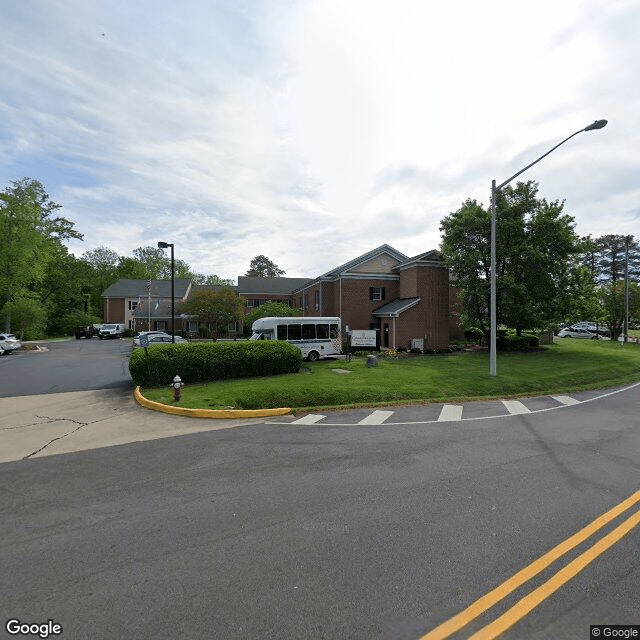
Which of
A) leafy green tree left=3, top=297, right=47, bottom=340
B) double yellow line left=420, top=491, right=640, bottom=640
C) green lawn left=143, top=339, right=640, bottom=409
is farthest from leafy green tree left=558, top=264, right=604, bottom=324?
leafy green tree left=3, top=297, right=47, bottom=340

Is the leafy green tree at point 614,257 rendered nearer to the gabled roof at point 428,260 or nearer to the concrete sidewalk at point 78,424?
the gabled roof at point 428,260

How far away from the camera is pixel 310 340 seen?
76.6ft

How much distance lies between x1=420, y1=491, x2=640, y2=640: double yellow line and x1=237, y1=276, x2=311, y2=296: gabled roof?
49.5 meters

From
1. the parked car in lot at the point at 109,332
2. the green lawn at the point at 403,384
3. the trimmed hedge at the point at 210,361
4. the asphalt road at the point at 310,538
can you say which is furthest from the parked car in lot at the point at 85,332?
the asphalt road at the point at 310,538

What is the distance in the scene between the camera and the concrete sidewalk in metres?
8.15

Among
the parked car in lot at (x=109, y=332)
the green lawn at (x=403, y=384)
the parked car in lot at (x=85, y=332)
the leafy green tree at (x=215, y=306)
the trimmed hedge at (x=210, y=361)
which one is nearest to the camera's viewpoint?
the green lawn at (x=403, y=384)

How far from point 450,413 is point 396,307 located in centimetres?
1903

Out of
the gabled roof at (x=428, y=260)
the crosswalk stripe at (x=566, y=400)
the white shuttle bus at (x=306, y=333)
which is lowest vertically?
the crosswalk stripe at (x=566, y=400)

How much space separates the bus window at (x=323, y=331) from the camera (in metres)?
23.7

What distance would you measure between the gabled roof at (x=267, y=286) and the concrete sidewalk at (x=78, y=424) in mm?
41619

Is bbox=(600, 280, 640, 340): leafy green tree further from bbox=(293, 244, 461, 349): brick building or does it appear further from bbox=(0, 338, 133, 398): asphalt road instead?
bbox=(0, 338, 133, 398): asphalt road

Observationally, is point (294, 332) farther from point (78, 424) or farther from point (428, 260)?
point (78, 424)

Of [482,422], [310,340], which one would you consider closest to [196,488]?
[482,422]

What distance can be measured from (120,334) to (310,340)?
39.2 meters
